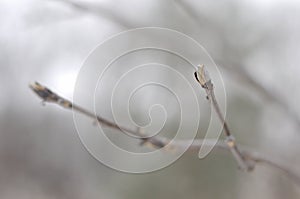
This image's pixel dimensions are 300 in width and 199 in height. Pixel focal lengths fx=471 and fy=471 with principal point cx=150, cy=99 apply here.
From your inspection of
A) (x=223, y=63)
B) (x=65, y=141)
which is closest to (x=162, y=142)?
(x=223, y=63)

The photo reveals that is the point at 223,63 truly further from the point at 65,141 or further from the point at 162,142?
the point at 65,141

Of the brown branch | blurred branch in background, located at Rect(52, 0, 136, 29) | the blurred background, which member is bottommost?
the brown branch

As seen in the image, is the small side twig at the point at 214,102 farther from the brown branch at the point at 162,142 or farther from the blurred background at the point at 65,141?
the blurred background at the point at 65,141

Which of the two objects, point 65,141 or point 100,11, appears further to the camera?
point 65,141

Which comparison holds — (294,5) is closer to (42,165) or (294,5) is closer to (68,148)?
(42,165)

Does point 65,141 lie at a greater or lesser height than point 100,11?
greater

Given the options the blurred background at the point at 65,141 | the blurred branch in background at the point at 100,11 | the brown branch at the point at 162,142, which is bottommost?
the brown branch at the point at 162,142

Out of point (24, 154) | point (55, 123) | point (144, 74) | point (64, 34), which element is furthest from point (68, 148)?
point (144, 74)

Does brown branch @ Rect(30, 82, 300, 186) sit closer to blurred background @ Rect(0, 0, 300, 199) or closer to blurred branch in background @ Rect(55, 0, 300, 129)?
blurred branch in background @ Rect(55, 0, 300, 129)

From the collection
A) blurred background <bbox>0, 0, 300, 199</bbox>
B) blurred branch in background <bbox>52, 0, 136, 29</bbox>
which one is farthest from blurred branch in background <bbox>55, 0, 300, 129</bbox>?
blurred background <bbox>0, 0, 300, 199</bbox>

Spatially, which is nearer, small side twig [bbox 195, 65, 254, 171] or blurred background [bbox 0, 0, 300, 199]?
small side twig [bbox 195, 65, 254, 171]

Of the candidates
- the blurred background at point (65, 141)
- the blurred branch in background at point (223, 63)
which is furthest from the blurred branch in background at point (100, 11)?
the blurred background at point (65, 141)

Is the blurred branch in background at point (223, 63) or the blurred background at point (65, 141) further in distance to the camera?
the blurred background at point (65, 141)
